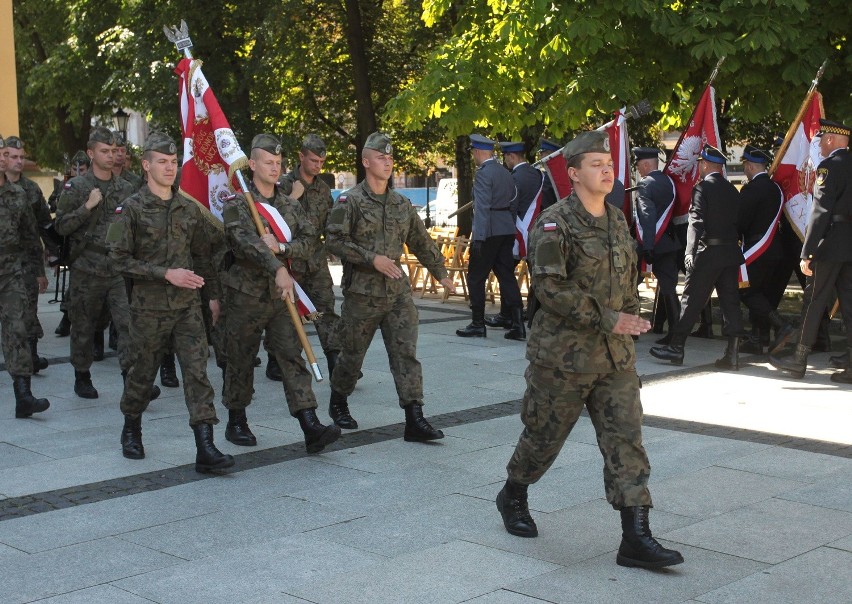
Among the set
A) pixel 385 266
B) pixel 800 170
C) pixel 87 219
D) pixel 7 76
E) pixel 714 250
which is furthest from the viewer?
pixel 7 76

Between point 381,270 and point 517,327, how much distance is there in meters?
5.47

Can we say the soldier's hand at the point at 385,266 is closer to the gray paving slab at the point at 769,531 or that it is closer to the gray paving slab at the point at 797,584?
the gray paving slab at the point at 769,531

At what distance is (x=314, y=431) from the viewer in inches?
299

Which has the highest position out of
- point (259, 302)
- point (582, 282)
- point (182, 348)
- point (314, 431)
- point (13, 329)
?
point (582, 282)

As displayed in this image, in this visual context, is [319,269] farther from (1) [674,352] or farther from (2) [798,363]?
(2) [798,363]

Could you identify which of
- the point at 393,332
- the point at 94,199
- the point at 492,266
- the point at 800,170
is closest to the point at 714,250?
the point at 800,170

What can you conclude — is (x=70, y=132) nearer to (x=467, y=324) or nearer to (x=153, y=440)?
(x=467, y=324)

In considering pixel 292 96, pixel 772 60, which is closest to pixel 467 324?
pixel 772 60

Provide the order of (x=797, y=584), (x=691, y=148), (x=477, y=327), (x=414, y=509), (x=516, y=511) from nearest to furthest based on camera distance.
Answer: (x=797, y=584) → (x=516, y=511) → (x=414, y=509) → (x=691, y=148) → (x=477, y=327)

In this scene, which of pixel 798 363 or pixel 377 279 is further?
pixel 798 363

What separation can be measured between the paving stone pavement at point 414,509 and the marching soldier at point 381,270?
0.46 m

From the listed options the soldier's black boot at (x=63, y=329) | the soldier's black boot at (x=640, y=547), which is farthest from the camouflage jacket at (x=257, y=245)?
the soldier's black boot at (x=63, y=329)

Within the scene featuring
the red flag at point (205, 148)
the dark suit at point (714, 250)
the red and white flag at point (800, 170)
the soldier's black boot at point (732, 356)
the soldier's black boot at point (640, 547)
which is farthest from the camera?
the red and white flag at point (800, 170)

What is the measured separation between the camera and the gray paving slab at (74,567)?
5.16 metres
